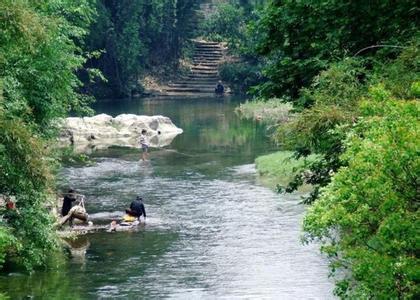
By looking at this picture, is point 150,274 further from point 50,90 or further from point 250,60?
point 250,60

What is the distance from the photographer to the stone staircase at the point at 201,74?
98.6 metres

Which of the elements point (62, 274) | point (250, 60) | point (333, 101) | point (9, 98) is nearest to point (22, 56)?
point (9, 98)

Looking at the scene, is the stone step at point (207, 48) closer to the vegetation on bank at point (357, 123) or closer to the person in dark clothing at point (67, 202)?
the person in dark clothing at point (67, 202)

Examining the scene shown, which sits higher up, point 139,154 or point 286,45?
point 286,45

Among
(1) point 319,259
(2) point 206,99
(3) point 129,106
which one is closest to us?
(1) point 319,259

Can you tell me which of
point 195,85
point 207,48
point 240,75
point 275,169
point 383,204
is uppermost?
point 207,48

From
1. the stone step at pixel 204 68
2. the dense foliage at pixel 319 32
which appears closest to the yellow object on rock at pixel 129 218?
the dense foliage at pixel 319 32

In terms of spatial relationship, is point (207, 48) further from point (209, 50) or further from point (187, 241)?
point (187, 241)

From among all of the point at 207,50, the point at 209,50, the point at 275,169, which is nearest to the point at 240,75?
the point at 209,50

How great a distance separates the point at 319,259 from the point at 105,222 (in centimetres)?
937

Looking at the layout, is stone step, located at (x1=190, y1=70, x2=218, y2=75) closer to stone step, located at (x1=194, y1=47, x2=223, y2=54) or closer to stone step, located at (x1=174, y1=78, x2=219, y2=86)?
stone step, located at (x1=174, y1=78, x2=219, y2=86)

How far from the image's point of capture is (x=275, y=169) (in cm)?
4266

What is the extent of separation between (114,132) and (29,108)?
39643 mm

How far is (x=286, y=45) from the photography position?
22.5 meters
